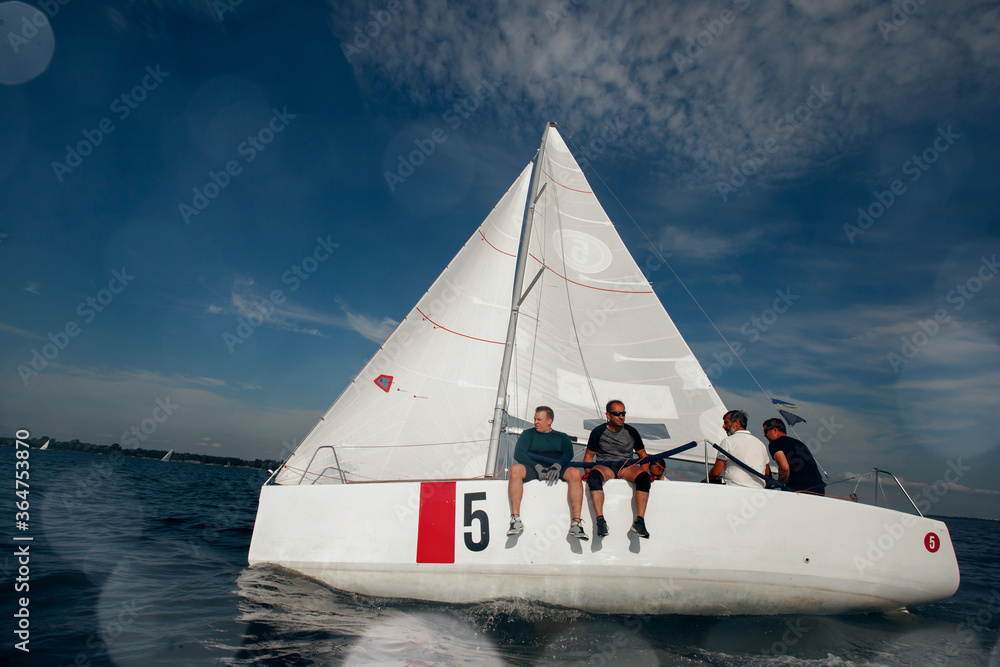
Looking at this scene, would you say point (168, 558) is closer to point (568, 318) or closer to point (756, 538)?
point (568, 318)

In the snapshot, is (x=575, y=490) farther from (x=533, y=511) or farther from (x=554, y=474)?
(x=533, y=511)

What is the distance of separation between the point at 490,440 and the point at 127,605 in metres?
4.06

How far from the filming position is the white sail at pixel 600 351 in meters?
6.89

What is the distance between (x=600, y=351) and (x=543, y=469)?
3.15 m

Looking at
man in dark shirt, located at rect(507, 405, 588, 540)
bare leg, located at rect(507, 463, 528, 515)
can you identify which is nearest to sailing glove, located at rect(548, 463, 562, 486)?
man in dark shirt, located at rect(507, 405, 588, 540)

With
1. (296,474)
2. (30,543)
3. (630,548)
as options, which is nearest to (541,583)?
(630,548)

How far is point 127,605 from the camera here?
401 centimetres

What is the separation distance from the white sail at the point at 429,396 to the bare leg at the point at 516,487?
2.14 meters

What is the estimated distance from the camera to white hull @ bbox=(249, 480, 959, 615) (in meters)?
4.12

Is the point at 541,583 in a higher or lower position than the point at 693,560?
lower

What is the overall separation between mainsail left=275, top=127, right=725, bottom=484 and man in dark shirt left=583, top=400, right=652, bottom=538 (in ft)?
6.59

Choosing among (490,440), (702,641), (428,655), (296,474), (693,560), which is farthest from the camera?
(490,440)

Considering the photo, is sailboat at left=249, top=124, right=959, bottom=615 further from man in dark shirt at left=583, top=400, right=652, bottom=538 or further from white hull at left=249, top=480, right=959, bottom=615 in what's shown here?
man in dark shirt at left=583, top=400, right=652, bottom=538
